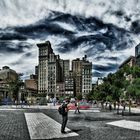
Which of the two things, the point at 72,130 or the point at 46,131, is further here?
the point at 72,130

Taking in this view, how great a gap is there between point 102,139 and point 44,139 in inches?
105

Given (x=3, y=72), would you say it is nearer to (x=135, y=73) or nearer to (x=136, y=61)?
(x=136, y=61)

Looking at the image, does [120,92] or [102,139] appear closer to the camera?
[102,139]

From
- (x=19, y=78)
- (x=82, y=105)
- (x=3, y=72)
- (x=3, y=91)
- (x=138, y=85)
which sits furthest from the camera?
(x=3, y=72)

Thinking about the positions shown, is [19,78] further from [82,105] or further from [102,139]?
[102,139]

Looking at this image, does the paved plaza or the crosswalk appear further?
the crosswalk

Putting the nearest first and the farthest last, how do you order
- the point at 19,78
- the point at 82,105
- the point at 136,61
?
the point at 82,105
the point at 19,78
the point at 136,61

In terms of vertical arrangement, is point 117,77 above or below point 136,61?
below

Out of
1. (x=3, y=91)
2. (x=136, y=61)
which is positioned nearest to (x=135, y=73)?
(x=136, y=61)

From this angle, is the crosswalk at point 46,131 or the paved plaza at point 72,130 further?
the crosswalk at point 46,131

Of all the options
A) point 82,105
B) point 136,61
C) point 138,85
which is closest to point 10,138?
point 138,85

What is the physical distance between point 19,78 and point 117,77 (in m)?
40.3

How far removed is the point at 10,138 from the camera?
1402 cm

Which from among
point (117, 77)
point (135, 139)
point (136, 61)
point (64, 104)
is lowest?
point (135, 139)
